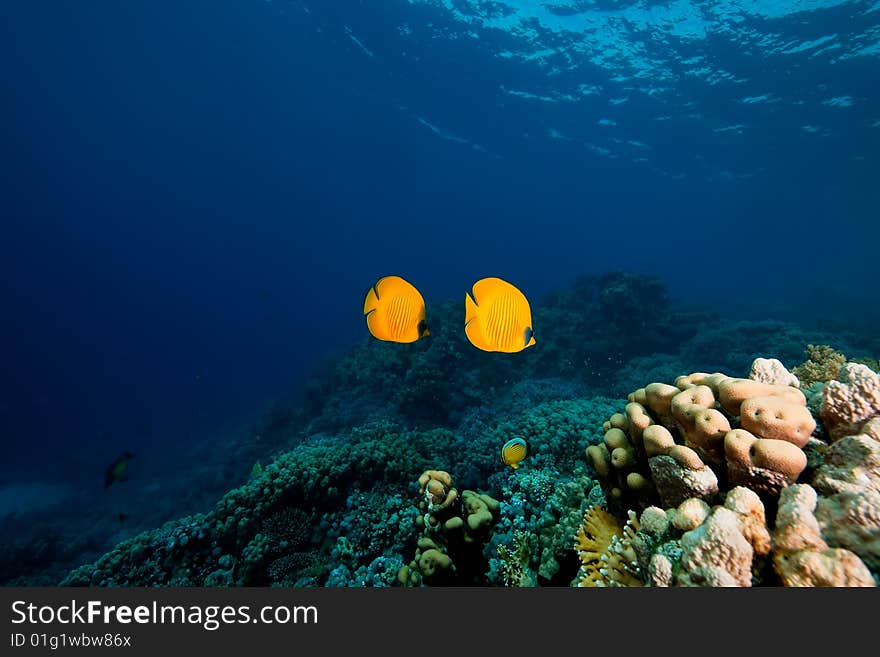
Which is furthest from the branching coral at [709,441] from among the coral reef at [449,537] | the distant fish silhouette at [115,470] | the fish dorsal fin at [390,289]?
the distant fish silhouette at [115,470]

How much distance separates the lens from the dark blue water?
23.8 metres

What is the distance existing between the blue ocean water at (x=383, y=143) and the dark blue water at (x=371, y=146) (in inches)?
11.1

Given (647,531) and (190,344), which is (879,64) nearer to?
(647,531)

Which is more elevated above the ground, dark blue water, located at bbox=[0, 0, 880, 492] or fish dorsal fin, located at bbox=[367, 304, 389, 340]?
dark blue water, located at bbox=[0, 0, 880, 492]

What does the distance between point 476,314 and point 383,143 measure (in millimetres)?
53086

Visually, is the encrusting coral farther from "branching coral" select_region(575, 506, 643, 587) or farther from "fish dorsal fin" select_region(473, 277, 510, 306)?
"fish dorsal fin" select_region(473, 277, 510, 306)

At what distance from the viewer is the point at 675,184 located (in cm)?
4872

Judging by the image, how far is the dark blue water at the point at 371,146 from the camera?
2377cm

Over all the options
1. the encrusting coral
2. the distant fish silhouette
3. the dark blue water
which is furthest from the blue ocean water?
the encrusting coral

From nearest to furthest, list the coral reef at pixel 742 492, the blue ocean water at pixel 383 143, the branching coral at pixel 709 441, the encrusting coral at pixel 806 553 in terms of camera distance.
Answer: the encrusting coral at pixel 806 553 < the coral reef at pixel 742 492 < the branching coral at pixel 709 441 < the blue ocean water at pixel 383 143

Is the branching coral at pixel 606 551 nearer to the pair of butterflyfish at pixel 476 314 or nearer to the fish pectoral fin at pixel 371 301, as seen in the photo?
the pair of butterflyfish at pixel 476 314

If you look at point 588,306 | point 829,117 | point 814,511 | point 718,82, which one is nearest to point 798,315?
point 829,117

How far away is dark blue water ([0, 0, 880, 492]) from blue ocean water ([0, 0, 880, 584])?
0.92ft

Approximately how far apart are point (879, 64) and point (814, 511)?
1292 inches
